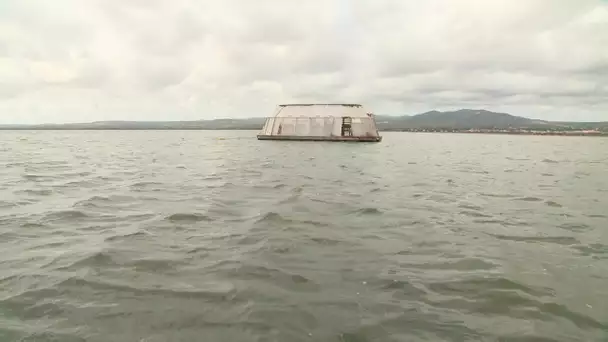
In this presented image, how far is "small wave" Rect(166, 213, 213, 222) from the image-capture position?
11969mm

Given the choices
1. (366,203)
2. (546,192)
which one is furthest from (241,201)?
(546,192)

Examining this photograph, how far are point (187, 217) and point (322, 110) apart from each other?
68218mm

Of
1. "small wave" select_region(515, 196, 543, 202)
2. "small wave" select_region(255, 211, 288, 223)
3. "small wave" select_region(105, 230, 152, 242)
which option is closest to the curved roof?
"small wave" select_region(515, 196, 543, 202)

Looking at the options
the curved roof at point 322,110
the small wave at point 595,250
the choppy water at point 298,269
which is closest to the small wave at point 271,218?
the choppy water at point 298,269

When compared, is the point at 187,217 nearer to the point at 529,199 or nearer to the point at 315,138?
the point at 529,199

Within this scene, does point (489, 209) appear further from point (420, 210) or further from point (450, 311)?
point (450, 311)

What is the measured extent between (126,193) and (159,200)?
263 cm

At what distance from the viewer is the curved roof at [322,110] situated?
7669cm

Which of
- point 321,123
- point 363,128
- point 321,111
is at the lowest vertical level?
point 363,128

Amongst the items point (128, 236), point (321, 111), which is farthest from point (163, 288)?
point (321, 111)

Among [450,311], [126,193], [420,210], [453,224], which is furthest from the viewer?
[126,193]

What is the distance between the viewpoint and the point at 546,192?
19.5 metres

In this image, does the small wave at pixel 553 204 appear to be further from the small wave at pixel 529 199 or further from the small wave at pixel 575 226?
the small wave at pixel 575 226

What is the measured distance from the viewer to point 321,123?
249 ft
